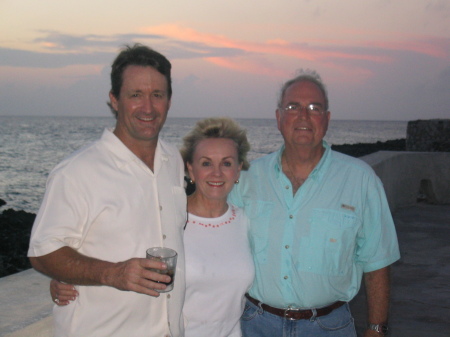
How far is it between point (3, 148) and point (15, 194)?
23944mm

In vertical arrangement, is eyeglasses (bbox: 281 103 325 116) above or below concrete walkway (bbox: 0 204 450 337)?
above

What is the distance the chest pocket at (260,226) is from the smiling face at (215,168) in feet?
0.66

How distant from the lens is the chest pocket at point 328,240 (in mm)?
2975

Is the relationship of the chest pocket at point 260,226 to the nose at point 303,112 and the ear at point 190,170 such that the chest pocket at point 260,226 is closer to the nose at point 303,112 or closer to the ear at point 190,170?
the ear at point 190,170

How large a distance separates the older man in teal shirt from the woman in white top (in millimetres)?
112

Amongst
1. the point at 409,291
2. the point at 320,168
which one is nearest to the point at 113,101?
the point at 320,168

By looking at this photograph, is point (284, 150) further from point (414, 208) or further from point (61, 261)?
point (414, 208)

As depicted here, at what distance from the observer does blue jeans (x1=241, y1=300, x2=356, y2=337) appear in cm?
295

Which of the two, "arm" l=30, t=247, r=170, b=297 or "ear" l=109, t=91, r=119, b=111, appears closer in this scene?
"arm" l=30, t=247, r=170, b=297

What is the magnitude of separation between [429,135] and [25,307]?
40.0 ft

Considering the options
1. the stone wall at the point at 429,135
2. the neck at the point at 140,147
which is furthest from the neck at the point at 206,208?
the stone wall at the point at 429,135

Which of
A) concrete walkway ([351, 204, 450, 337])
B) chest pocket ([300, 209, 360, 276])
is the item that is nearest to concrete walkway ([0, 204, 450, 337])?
concrete walkway ([351, 204, 450, 337])

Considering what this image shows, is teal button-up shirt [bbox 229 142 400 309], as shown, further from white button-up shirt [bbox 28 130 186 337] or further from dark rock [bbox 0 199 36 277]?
dark rock [bbox 0 199 36 277]

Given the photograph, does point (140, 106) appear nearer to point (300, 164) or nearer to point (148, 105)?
point (148, 105)
